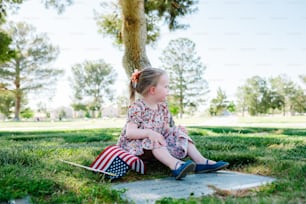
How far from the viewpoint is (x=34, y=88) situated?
112 feet

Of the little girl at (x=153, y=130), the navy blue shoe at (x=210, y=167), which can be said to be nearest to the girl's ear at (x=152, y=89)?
the little girl at (x=153, y=130)

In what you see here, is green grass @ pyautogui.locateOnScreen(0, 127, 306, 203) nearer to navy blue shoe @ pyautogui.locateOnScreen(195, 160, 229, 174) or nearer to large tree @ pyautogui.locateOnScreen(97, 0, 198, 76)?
navy blue shoe @ pyautogui.locateOnScreen(195, 160, 229, 174)

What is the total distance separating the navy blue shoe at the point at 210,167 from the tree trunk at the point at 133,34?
157 inches

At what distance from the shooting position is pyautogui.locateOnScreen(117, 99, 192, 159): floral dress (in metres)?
2.42

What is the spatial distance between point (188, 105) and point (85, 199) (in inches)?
1508

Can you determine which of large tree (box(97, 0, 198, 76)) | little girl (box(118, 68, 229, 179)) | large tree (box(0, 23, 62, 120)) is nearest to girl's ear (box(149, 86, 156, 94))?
little girl (box(118, 68, 229, 179))

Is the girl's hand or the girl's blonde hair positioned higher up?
the girl's blonde hair

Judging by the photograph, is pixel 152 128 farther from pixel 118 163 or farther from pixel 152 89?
pixel 118 163

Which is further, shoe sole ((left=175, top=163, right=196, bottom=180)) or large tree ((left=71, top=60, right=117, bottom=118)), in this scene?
large tree ((left=71, top=60, right=117, bottom=118))

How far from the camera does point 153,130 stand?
2.54 meters

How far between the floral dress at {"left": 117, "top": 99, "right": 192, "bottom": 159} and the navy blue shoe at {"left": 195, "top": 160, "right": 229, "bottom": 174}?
7.0 inches

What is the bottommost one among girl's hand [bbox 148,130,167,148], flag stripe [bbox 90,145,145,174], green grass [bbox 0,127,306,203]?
green grass [bbox 0,127,306,203]

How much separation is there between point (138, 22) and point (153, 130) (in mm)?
4114

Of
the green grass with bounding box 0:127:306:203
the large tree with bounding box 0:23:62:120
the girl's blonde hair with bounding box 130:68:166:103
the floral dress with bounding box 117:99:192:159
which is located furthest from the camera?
the large tree with bounding box 0:23:62:120
